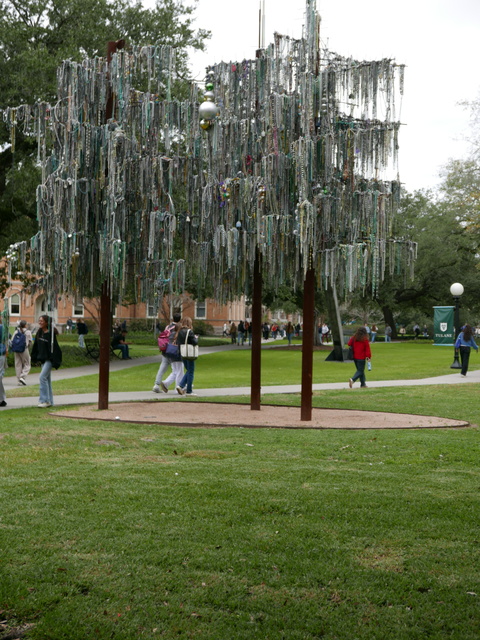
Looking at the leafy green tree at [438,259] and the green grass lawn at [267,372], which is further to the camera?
the leafy green tree at [438,259]

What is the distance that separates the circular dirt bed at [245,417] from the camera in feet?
40.3

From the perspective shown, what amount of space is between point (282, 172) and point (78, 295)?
454cm

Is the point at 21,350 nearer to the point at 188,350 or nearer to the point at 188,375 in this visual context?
the point at 188,375

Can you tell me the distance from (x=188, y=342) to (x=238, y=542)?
11.5 metres

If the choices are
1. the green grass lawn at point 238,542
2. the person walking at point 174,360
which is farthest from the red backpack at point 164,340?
the green grass lawn at point 238,542

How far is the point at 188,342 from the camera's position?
16781 mm

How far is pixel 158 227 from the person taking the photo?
502 inches

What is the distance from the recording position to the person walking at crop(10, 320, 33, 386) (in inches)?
834

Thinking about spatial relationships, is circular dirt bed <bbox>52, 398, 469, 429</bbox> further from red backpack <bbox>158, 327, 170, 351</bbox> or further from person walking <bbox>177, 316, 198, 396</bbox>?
red backpack <bbox>158, 327, 170, 351</bbox>

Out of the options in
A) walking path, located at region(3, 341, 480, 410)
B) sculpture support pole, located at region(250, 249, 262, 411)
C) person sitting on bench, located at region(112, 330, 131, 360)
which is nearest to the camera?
sculpture support pole, located at region(250, 249, 262, 411)

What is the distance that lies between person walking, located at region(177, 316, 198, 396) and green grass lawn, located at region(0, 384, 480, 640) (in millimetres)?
7136

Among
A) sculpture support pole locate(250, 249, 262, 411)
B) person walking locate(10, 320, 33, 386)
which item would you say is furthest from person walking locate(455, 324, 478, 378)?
person walking locate(10, 320, 33, 386)

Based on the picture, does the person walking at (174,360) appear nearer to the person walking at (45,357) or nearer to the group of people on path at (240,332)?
the person walking at (45,357)

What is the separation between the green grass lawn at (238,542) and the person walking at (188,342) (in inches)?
281
